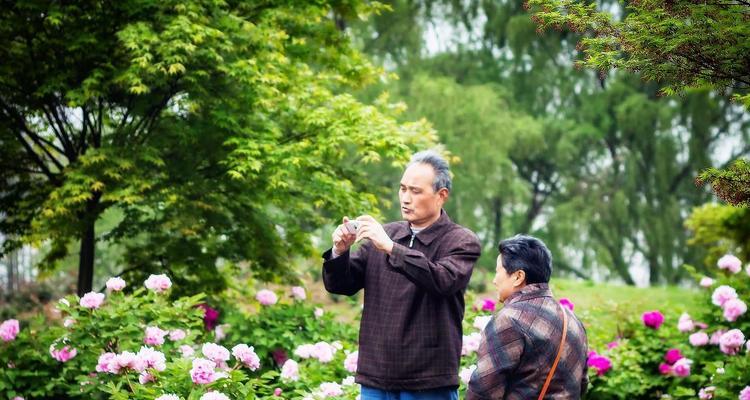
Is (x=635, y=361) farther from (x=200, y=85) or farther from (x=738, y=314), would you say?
(x=200, y=85)

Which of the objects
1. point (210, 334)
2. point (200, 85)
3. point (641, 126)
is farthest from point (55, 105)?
point (641, 126)

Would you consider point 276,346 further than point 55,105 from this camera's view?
No

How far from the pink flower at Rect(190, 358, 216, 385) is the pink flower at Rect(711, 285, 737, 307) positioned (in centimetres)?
406

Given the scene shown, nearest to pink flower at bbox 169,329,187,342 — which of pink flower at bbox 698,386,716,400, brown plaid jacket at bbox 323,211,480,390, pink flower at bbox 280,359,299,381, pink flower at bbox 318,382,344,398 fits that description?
pink flower at bbox 280,359,299,381

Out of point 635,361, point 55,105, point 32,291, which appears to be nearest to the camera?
point 635,361

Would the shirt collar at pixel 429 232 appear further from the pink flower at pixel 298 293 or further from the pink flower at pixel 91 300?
the pink flower at pixel 298 293

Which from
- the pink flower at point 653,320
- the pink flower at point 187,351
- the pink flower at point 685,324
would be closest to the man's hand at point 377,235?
the pink flower at point 187,351

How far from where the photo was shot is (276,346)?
254 inches

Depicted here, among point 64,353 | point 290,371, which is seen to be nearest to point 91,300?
point 64,353

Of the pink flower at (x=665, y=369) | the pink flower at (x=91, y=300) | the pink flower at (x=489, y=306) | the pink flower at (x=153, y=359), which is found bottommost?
the pink flower at (x=665, y=369)

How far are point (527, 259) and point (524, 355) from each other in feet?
1.13

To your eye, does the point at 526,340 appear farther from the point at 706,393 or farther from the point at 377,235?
the point at 706,393

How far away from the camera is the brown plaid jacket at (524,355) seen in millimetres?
2881

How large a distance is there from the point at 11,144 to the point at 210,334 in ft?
10.8
